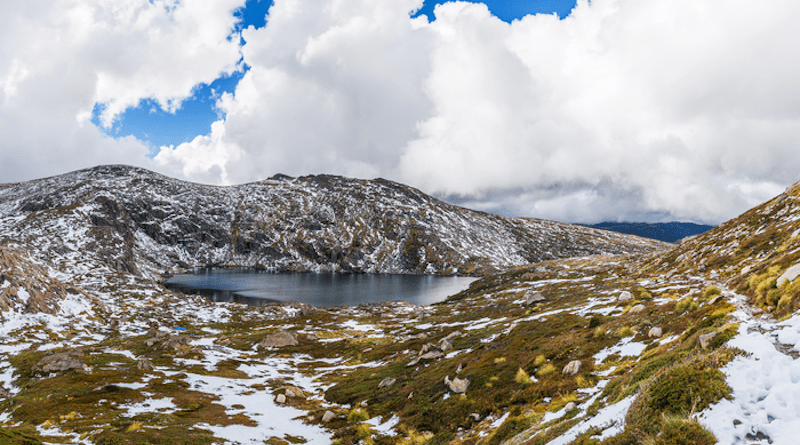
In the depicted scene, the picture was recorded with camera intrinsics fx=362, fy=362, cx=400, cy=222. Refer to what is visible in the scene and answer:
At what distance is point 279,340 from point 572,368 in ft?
202

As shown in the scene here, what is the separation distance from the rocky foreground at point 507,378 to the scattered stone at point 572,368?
0.21ft

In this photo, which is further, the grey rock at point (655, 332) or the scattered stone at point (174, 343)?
the scattered stone at point (174, 343)

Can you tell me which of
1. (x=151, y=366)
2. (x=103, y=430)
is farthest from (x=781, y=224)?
(x=151, y=366)

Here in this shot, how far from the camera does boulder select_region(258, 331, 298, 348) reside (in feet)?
223

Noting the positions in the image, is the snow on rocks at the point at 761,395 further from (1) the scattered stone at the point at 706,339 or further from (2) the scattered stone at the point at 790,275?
(2) the scattered stone at the point at 790,275

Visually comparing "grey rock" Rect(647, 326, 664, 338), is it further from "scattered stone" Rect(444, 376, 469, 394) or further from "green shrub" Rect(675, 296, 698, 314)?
"scattered stone" Rect(444, 376, 469, 394)

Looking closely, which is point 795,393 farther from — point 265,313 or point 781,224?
point 265,313

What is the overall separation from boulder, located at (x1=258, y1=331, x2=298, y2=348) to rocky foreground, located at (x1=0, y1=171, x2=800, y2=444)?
206 cm

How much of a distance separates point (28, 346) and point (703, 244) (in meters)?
100

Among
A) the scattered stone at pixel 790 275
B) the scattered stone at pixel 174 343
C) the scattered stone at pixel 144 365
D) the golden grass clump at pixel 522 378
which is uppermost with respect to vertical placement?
the scattered stone at pixel 790 275

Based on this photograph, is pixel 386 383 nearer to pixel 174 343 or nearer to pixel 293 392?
pixel 293 392

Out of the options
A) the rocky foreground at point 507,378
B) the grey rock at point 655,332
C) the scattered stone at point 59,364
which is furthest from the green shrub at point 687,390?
the scattered stone at point 59,364

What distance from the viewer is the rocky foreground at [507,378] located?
9.52 meters

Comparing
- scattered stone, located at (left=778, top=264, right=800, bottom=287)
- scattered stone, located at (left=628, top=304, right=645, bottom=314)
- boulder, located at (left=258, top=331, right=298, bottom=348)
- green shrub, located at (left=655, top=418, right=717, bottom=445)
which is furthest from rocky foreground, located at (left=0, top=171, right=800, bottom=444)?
boulder, located at (left=258, top=331, right=298, bottom=348)
